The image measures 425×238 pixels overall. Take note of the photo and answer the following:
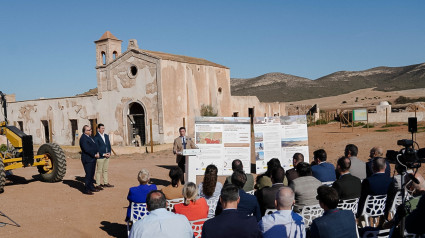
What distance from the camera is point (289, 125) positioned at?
32.3 ft

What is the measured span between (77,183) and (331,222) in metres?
9.23

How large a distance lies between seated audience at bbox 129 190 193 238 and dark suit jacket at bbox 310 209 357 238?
1.25 meters

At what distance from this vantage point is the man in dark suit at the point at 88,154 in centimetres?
911

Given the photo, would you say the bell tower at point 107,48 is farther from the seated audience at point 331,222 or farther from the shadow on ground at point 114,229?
the seated audience at point 331,222

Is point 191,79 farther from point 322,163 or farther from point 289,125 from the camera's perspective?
point 322,163

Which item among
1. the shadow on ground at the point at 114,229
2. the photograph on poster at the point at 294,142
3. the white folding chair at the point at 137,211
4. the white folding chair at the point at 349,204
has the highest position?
the photograph on poster at the point at 294,142

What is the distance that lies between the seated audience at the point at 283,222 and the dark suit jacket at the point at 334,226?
159 millimetres

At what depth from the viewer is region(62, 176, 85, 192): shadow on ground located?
10164 millimetres

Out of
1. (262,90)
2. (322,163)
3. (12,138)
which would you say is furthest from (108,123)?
(262,90)

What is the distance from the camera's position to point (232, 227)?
323 cm

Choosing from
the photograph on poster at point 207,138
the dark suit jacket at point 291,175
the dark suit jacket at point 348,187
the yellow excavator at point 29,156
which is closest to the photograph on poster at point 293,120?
the photograph on poster at point 207,138

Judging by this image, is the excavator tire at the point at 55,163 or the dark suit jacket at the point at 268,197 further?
the excavator tire at the point at 55,163

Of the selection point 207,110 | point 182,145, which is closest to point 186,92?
point 207,110

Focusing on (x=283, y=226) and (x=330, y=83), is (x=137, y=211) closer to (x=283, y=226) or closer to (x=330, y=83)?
(x=283, y=226)
